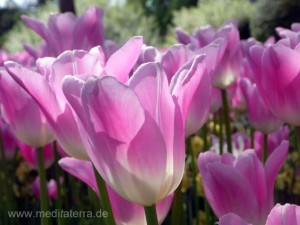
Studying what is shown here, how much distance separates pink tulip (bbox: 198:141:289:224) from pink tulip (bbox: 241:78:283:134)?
2.00 feet

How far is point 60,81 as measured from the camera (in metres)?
0.86

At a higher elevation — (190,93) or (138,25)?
(190,93)

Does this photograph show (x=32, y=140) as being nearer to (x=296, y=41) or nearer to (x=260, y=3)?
(x=296, y=41)

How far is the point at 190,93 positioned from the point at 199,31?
0.78 metres

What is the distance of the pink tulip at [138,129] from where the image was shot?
0.69 meters

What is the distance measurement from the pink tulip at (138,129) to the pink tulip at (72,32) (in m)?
0.82

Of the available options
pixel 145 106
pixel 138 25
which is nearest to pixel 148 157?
pixel 145 106

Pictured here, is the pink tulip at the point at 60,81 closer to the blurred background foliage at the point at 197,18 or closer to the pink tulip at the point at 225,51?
the pink tulip at the point at 225,51

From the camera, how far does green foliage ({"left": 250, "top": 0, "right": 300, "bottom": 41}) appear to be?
25.3ft

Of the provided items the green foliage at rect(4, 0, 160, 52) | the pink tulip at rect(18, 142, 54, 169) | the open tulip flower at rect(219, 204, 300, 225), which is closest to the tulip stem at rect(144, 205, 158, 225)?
the open tulip flower at rect(219, 204, 300, 225)

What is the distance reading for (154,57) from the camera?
1053mm

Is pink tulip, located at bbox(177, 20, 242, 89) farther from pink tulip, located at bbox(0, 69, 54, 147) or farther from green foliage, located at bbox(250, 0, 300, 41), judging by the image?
green foliage, located at bbox(250, 0, 300, 41)

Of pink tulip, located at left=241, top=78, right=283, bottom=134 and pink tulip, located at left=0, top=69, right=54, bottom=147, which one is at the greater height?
pink tulip, located at left=0, top=69, right=54, bottom=147

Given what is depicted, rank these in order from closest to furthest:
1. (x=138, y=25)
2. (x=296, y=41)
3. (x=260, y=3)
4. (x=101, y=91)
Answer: (x=101, y=91)
(x=296, y=41)
(x=260, y=3)
(x=138, y=25)
